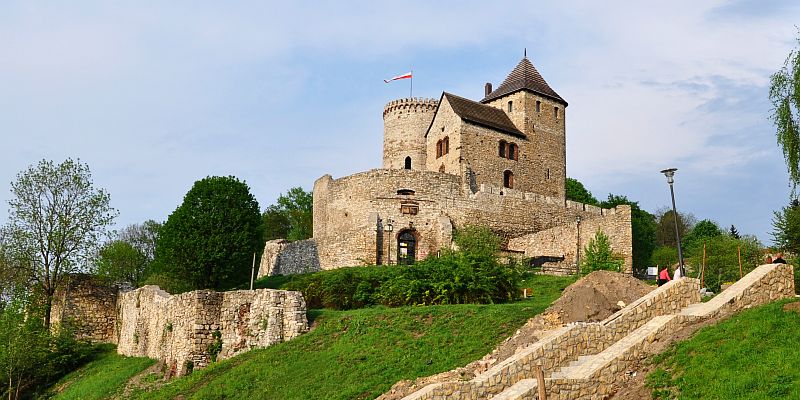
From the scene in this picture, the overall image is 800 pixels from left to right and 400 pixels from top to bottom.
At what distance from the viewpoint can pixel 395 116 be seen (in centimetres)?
6069

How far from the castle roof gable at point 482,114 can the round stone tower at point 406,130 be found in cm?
713

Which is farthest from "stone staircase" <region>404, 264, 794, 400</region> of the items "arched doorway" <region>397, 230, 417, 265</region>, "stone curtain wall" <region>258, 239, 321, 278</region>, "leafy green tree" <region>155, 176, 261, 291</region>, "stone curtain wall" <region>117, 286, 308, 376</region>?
"stone curtain wall" <region>258, 239, 321, 278</region>

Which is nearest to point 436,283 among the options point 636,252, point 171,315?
point 171,315

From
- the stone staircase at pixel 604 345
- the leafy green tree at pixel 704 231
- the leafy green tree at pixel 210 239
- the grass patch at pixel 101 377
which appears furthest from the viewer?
the leafy green tree at pixel 704 231

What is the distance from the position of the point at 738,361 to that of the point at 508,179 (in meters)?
35.0

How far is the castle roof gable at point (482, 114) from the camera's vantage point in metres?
49.5

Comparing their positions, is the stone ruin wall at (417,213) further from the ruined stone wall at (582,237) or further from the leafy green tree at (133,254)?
the leafy green tree at (133,254)

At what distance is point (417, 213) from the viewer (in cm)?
4419

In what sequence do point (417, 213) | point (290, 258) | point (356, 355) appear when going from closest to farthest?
1. point (356, 355)
2. point (417, 213)
3. point (290, 258)

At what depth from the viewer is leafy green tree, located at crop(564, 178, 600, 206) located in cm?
7088

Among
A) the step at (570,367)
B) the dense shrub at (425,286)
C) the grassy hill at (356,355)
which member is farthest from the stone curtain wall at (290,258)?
the step at (570,367)

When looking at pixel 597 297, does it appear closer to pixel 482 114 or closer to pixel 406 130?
pixel 482 114

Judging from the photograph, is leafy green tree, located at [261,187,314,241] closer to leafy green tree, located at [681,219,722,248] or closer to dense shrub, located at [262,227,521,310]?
leafy green tree, located at [681,219,722,248]

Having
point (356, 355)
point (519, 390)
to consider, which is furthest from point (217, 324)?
point (519, 390)
